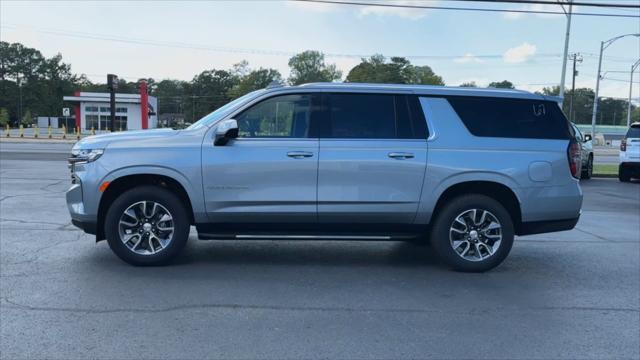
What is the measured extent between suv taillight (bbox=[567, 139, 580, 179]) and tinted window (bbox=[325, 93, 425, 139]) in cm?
167

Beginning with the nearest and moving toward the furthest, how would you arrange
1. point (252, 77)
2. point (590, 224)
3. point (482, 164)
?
point (482, 164)
point (590, 224)
point (252, 77)

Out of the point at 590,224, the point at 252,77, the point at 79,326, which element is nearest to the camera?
the point at 79,326

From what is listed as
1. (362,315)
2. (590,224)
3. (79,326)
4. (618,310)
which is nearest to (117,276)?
(79,326)

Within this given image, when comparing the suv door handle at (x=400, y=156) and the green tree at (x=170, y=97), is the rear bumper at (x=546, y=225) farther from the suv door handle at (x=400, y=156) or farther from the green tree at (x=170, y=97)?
the green tree at (x=170, y=97)

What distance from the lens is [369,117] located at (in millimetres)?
5867

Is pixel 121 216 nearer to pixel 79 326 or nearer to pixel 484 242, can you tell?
pixel 79 326

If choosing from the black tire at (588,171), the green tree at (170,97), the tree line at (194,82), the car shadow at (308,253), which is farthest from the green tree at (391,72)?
the car shadow at (308,253)

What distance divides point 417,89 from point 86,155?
3.68 meters

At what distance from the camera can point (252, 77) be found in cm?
10275

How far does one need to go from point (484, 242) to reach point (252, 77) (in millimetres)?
100059

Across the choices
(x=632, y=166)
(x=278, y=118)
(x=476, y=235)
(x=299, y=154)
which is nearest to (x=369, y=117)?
(x=299, y=154)

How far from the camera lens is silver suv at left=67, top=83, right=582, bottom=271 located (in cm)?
564

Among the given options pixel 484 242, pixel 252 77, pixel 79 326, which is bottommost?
pixel 79 326

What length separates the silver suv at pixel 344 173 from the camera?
5.64 m
